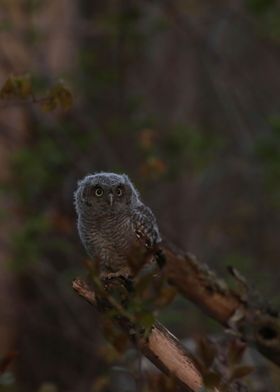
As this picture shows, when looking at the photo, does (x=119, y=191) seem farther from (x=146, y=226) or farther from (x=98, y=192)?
(x=146, y=226)

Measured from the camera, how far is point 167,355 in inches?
164

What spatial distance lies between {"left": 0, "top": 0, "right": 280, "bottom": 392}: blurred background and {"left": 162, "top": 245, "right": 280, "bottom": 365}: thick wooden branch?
3000mm

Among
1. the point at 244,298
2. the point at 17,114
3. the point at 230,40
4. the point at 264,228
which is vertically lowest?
the point at 244,298

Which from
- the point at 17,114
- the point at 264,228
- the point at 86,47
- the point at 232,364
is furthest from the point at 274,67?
the point at 232,364

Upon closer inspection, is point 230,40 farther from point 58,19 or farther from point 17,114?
point 17,114

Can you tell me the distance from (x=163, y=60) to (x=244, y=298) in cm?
903

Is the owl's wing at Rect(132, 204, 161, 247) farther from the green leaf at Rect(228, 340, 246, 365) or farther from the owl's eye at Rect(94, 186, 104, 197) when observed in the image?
the green leaf at Rect(228, 340, 246, 365)

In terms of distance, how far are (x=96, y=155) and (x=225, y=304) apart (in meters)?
5.78

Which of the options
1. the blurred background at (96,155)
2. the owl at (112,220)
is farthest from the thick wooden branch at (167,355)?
the blurred background at (96,155)

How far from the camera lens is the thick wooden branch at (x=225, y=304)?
16.8 ft

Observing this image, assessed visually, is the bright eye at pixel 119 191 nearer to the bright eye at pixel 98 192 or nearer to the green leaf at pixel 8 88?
the bright eye at pixel 98 192

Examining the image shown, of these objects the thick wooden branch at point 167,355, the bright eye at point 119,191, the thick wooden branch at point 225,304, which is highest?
the thick wooden branch at point 225,304

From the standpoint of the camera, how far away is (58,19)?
12336 mm

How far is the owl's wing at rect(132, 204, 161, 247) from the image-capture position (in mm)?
4738
